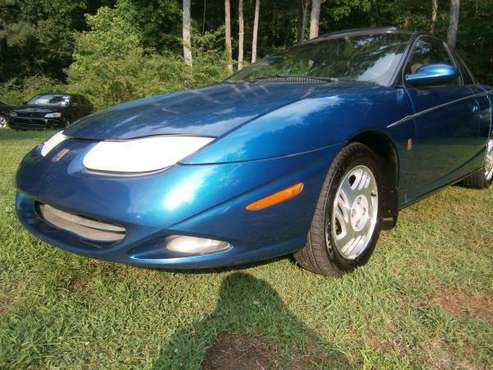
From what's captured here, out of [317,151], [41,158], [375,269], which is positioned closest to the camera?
[317,151]

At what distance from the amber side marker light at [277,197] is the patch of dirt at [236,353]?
0.52 meters

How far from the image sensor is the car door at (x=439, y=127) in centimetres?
258

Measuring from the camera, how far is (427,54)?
3.12m

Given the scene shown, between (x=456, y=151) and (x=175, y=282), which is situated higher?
(x=456, y=151)

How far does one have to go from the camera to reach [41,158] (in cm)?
207

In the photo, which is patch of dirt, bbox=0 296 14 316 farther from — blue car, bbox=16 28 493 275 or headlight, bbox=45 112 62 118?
headlight, bbox=45 112 62 118

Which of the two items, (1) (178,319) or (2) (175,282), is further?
(2) (175,282)

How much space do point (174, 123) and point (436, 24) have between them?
19511 millimetres

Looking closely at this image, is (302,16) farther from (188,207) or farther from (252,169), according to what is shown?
(188,207)

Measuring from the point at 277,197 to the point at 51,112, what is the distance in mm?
11766

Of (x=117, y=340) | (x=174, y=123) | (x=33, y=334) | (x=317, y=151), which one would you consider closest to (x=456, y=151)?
(x=317, y=151)

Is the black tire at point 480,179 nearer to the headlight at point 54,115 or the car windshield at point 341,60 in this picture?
the car windshield at point 341,60

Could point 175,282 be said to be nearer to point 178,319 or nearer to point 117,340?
point 178,319

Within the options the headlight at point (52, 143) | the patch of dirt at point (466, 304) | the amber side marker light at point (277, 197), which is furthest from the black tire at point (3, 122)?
the patch of dirt at point (466, 304)
